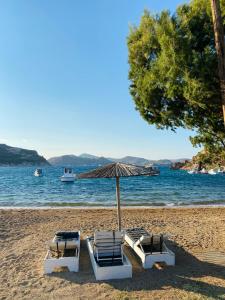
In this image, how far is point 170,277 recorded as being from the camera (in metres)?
7.47

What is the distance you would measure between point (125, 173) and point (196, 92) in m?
2.86

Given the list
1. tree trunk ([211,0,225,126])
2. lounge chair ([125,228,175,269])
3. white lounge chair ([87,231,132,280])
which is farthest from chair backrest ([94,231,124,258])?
tree trunk ([211,0,225,126])

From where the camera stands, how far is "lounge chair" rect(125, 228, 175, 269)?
26.3ft

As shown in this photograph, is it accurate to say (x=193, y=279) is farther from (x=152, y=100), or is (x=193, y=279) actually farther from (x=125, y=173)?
(x=152, y=100)

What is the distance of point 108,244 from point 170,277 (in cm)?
174

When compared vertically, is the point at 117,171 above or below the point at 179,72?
below

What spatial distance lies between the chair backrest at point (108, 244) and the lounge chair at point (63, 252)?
659 mm

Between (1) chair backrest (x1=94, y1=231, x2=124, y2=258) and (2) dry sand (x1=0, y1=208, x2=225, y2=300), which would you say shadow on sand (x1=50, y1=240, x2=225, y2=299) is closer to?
(2) dry sand (x1=0, y1=208, x2=225, y2=300)

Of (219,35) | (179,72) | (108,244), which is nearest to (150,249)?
(108,244)

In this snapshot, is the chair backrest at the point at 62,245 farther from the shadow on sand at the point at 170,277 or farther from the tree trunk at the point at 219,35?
the tree trunk at the point at 219,35

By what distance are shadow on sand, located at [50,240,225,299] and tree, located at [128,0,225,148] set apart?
4198 millimetres

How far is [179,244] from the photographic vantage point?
10.5 metres

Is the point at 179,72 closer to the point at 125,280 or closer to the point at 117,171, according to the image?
the point at 117,171

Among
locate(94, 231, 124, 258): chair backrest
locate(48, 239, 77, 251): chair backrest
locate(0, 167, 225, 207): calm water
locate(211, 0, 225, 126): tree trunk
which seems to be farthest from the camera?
locate(0, 167, 225, 207): calm water
